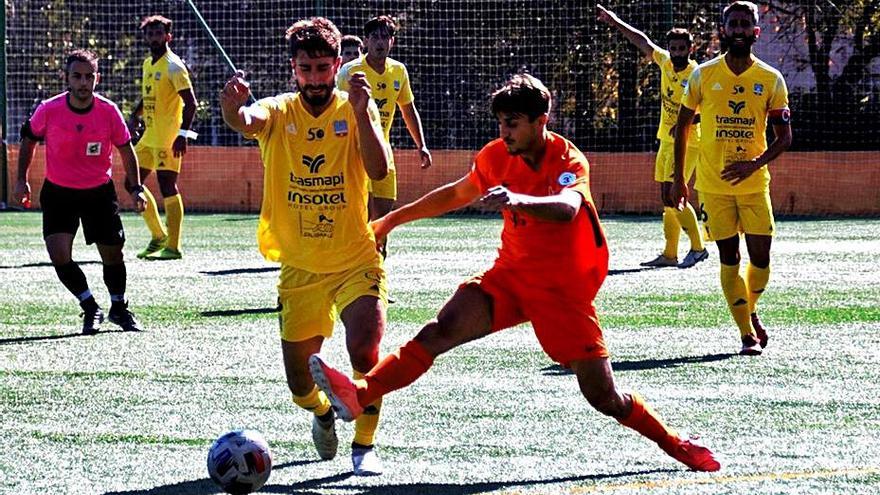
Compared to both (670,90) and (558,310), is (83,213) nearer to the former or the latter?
(558,310)

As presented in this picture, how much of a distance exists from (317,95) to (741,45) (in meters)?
4.13

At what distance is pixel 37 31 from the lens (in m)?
26.2

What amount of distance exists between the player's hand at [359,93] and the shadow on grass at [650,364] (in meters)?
3.03

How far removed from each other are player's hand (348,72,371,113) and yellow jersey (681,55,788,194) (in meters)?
4.28

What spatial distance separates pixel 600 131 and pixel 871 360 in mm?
15299

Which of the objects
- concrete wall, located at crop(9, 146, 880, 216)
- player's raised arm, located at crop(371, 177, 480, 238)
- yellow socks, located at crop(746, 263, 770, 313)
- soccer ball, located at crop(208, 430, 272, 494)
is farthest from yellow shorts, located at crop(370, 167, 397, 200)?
concrete wall, located at crop(9, 146, 880, 216)

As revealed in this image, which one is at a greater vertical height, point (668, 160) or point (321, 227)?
point (321, 227)

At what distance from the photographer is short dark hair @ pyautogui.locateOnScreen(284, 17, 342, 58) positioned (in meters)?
6.38

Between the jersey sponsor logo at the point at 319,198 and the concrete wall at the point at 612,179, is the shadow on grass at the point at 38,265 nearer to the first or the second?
the concrete wall at the point at 612,179

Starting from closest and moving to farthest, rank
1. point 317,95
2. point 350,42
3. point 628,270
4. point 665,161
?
point 317,95 < point 350,42 < point 628,270 < point 665,161

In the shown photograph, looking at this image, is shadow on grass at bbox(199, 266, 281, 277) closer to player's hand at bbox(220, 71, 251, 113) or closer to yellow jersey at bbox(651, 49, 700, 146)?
yellow jersey at bbox(651, 49, 700, 146)

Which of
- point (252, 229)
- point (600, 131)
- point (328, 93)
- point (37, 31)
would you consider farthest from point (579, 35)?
point (328, 93)

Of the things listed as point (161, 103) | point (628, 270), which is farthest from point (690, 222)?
point (161, 103)

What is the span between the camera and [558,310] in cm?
619
